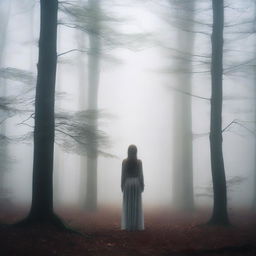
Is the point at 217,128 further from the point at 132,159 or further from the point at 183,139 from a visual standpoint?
the point at 183,139

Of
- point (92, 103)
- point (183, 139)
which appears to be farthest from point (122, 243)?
point (92, 103)

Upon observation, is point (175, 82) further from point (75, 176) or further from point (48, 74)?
point (75, 176)

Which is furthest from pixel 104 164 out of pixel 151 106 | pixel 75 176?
pixel 151 106

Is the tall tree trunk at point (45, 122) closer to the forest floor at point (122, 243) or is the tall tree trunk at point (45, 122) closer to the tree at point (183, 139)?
the forest floor at point (122, 243)

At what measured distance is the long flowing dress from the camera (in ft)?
32.5

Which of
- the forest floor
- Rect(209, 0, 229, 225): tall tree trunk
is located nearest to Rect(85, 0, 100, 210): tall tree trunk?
Rect(209, 0, 229, 225): tall tree trunk

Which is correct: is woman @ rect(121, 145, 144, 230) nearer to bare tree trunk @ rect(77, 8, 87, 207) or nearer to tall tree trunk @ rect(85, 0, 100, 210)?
tall tree trunk @ rect(85, 0, 100, 210)

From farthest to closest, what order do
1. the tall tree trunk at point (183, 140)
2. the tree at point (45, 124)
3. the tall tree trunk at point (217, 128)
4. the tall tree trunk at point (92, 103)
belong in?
the tall tree trunk at point (183, 140)
the tall tree trunk at point (92, 103)
the tall tree trunk at point (217, 128)
the tree at point (45, 124)

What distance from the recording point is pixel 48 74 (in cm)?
992

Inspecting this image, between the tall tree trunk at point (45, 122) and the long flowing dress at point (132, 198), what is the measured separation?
1998 millimetres

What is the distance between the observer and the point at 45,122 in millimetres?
9719

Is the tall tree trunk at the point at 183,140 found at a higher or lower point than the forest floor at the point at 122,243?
higher

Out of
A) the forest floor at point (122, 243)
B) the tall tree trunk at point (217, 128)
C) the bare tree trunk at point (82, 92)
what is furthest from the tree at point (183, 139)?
the forest floor at point (122, 243)

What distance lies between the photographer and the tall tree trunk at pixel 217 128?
11.4 m
